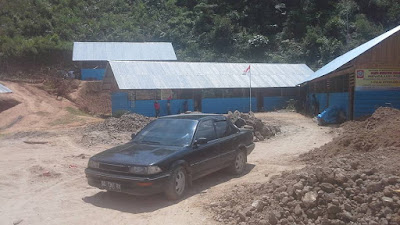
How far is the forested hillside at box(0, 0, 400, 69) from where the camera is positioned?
45562 millimetres

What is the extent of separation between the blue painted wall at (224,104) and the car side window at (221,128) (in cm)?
2026

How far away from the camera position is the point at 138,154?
6.81 meters

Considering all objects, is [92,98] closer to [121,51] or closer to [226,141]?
[121,51]

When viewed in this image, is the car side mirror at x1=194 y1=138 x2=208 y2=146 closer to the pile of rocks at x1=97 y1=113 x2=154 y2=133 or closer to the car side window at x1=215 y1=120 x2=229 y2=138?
the car side window at x1=215 y1=120 x2=229 y2=138

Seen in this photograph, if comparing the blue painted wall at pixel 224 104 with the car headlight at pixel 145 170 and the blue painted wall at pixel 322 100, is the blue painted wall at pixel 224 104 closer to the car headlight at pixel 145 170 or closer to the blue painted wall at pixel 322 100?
the blue painted wall at pixel 322 100

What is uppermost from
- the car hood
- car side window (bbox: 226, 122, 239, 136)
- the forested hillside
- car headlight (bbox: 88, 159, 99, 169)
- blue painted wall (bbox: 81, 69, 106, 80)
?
the forested hillside

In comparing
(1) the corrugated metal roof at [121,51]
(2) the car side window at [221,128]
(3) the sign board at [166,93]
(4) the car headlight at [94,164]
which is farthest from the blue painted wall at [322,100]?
(4) the car headlight at [94,164]

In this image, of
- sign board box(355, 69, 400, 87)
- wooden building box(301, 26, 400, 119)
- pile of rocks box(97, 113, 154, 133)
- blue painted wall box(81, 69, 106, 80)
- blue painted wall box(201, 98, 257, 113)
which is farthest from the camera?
blue painted wall box(81, 69, 106, 80)

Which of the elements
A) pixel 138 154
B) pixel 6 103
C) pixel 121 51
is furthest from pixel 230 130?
pixel 121 51

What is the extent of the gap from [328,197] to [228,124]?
13.1 ft

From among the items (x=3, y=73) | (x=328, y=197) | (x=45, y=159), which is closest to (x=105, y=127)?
(x=45, y=159)

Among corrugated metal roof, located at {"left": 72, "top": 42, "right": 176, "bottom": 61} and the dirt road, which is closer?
the dirt road

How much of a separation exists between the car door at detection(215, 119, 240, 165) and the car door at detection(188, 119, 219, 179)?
6.7 inches

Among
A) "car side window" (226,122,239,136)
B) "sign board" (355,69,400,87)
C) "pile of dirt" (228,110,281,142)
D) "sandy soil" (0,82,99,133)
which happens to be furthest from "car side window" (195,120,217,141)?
"sandy soil" (0,82,99,133)
